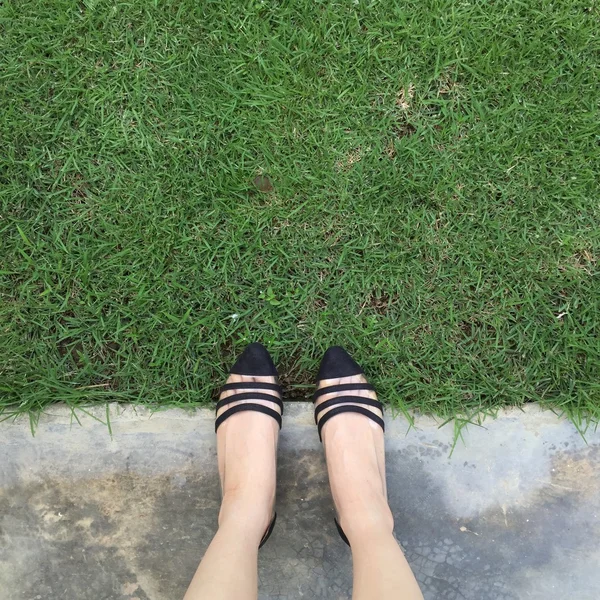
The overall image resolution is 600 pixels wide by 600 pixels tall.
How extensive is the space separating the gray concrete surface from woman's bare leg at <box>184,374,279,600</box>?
138 mm

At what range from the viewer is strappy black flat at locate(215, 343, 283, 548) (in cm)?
193

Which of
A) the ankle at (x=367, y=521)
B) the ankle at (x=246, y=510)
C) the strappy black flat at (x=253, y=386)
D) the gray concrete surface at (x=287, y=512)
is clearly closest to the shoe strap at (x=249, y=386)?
the strappy black flat at (x=253, y=386)

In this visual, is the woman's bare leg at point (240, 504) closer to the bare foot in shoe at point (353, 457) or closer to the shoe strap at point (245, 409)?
the shoe strap at point (245, 409)

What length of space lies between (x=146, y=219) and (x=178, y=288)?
1.01 ft

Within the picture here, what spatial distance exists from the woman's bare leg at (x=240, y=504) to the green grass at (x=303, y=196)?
221mm

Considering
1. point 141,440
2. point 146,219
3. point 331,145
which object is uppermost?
point 331,145

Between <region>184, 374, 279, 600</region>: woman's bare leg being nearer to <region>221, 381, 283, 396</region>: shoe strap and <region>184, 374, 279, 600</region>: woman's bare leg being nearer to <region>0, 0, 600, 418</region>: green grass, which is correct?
<region>221, 381, 283, 396</region>: shoe strap

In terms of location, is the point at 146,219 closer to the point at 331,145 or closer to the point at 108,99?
the point at 108,99

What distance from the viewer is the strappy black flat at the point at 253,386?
Answer: 1934 mm

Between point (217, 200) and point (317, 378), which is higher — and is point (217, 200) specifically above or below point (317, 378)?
above

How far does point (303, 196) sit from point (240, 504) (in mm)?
1205

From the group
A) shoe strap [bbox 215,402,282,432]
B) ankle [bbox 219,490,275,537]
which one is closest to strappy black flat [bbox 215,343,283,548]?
shoe strap [bbox 215,402,282,432]

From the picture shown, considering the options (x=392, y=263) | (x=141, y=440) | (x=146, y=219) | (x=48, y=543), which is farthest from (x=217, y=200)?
(x=48, y=543)

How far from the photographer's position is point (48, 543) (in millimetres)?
1974
